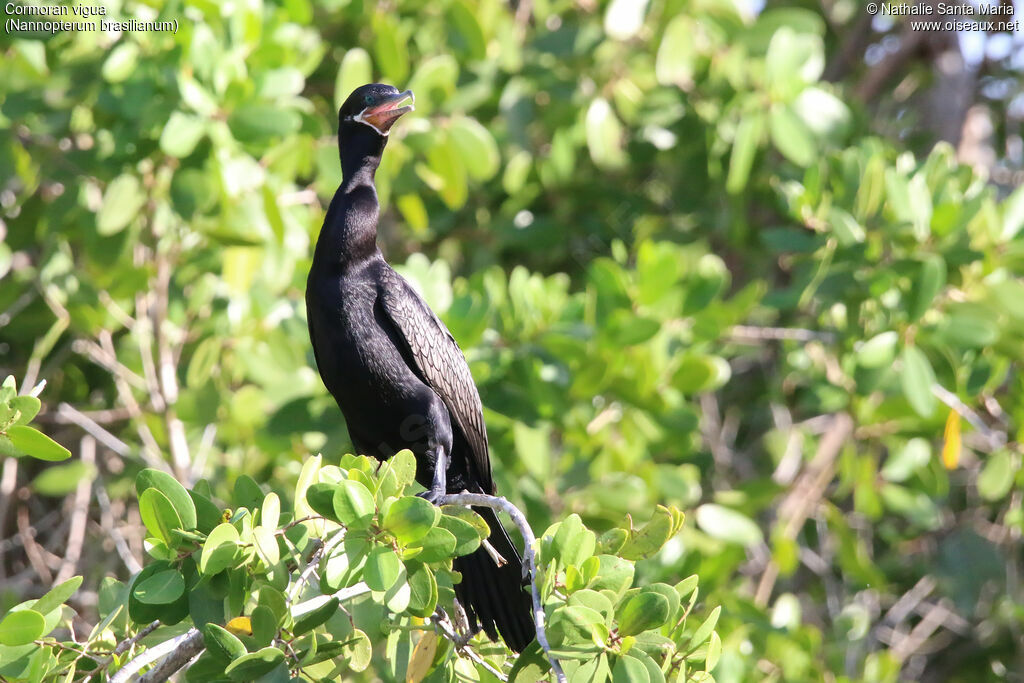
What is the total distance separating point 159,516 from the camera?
2.04 m

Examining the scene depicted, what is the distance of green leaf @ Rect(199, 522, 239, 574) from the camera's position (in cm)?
194

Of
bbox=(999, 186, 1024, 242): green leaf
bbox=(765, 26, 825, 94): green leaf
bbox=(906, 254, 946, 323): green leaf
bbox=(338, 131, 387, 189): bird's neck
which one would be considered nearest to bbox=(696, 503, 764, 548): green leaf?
bbox=(906, 254, 946, 323): green leaf

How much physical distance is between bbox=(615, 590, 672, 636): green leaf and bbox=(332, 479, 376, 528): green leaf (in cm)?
49

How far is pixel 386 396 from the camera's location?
3127 millimetres

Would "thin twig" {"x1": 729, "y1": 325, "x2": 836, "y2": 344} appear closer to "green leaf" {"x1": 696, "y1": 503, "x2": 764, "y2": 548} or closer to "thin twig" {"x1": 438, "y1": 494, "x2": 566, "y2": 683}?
"green leaf" {"x1": 696, "y1": 503, "x2": 764, "y2": 548}

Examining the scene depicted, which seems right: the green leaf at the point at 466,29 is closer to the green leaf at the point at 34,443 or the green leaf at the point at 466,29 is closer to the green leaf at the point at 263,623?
the green leaf at the point at 34,443

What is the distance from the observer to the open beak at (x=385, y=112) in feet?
11.1

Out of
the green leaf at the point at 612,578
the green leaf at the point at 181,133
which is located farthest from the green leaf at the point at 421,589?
the green leaf at the point at 181,133

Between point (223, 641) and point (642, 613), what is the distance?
0.73 m

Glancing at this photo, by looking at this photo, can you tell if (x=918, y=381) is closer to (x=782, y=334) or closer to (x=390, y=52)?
(x=782, y=334)

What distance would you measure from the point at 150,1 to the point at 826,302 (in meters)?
2.51

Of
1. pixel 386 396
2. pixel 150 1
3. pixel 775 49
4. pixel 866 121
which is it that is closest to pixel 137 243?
pixel 150 1

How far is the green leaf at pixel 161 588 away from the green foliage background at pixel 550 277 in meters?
1.62

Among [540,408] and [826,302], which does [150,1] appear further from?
[826,302]
